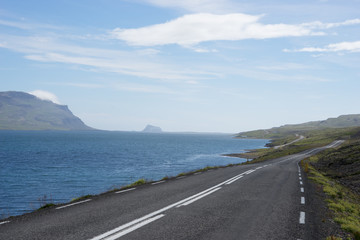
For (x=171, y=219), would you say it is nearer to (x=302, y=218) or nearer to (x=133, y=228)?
(x=133, y=228)

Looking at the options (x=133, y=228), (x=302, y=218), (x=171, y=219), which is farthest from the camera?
(x=302, y=218)

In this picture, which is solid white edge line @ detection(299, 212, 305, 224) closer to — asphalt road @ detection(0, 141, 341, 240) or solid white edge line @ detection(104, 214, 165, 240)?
asphalt road @ detection(0, 141, 341, 240)

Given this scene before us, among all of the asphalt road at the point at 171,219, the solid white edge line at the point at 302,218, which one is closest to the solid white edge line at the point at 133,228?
the asphalt road at the point at 171,219

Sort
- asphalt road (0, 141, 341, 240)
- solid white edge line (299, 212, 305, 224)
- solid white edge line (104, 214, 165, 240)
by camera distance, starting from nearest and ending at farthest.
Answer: solid white edge line (104, 214, 165, 240) < asphalt road (0, 141, 341, 240) < solid white edge line (299, 212, 305, 224)

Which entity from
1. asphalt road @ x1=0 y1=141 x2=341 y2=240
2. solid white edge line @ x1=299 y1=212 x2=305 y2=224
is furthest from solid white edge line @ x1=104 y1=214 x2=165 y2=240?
solid white edge line @ x1=299 y1=212 x2=305 y2=224

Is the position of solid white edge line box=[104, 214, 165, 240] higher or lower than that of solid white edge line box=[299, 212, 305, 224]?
higher

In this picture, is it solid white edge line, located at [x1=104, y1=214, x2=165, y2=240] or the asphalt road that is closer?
solid white edge line, located at [x1=104, y1=214, x2=165, y2=240]

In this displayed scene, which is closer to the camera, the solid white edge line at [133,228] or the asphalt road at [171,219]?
the solid white edge line at [133,228]

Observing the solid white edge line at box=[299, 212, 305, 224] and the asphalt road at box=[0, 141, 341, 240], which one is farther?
the solid white edge line at box=[299, 212, 305, 224]

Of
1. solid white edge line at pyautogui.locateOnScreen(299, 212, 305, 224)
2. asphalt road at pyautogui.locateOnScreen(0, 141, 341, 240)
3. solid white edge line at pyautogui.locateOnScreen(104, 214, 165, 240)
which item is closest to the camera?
solid white edge line at pyautogui.locateOnScreen(104, 214, 165, 240)

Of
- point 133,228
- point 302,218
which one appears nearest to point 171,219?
point 133,228

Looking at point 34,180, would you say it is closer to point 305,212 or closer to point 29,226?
point 29,226

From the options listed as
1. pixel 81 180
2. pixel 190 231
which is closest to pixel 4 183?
pixel 81 180

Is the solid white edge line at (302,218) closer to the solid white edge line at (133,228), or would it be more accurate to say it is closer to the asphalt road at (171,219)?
the asphalt road at (171,219)
